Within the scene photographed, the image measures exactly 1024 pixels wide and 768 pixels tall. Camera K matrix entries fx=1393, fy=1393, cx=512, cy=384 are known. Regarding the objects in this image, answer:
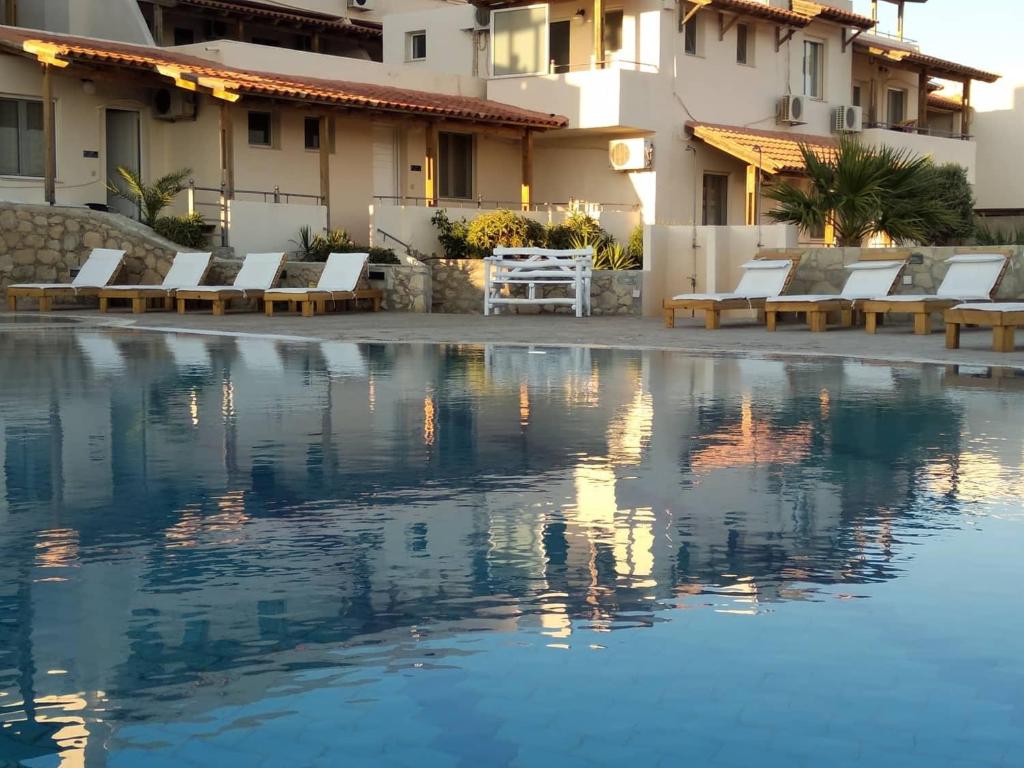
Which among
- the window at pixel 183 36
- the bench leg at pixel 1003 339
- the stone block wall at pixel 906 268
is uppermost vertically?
the window at pixel 183 36

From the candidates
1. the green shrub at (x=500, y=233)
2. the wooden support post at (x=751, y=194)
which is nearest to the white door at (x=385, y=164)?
the green shrub at (x=500, y=233)

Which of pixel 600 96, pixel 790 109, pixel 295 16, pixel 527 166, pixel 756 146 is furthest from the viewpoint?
pixel 790 109

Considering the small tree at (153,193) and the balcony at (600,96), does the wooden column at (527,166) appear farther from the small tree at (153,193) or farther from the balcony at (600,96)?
the small tree at (153,193)

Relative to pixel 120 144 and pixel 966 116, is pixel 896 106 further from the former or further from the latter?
pixel 120 144

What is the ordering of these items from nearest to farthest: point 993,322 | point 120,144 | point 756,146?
point 993,322, point 120,144, point 756,146

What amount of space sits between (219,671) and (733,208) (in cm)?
3086

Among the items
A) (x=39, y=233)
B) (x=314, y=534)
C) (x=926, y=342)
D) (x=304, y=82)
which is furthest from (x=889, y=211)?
(x=314, y=534)

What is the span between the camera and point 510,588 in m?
4.62

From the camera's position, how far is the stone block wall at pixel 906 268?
18078 mm

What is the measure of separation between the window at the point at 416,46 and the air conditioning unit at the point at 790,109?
352 inches

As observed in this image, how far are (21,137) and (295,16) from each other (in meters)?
8.80

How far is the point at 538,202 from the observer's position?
33.2m

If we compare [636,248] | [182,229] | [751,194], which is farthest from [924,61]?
[182,229]

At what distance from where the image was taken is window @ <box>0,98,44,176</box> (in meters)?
26.1
